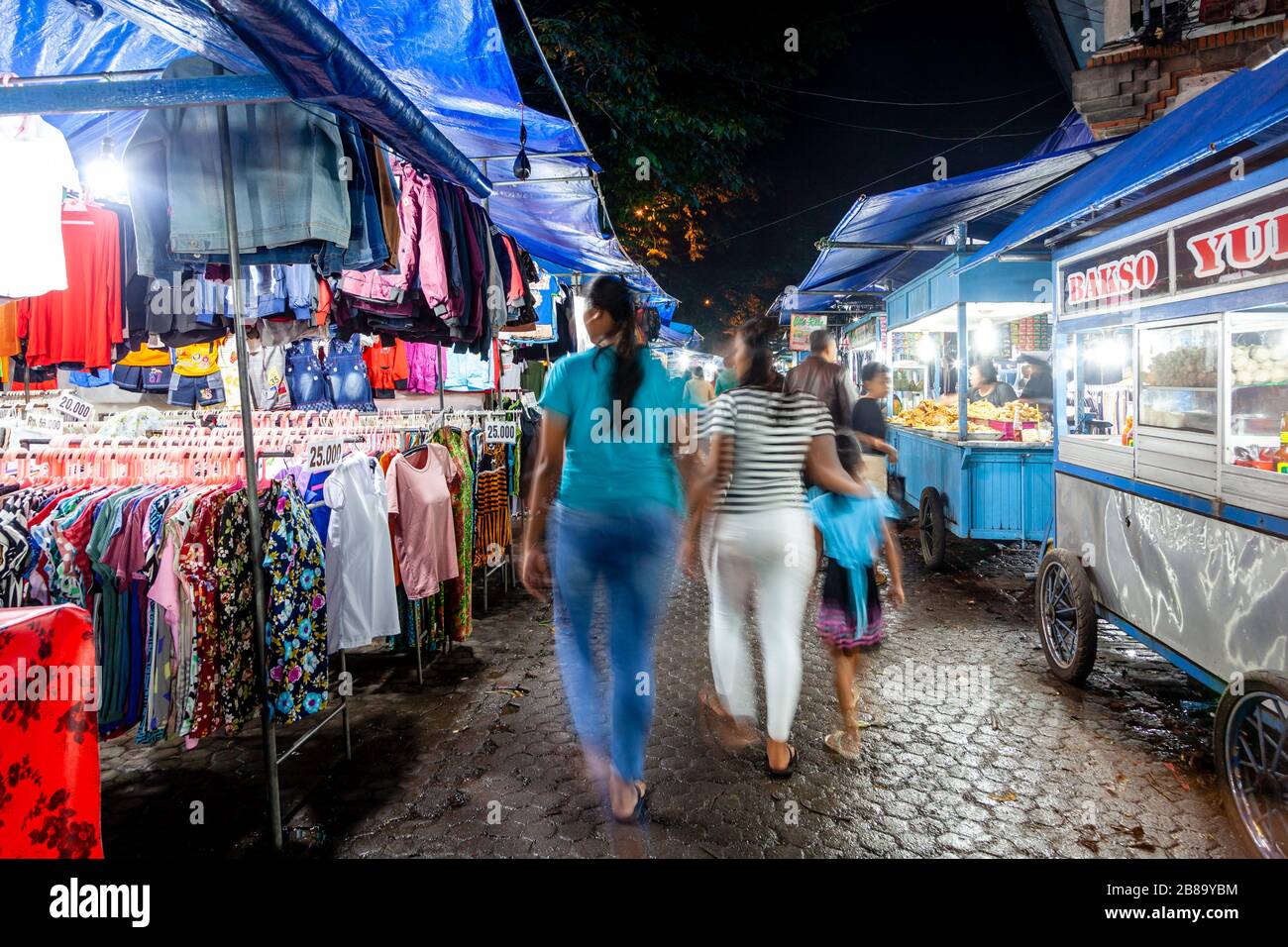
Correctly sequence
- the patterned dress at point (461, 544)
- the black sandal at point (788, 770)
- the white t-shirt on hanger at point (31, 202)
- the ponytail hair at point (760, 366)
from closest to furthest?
the white t-shirt on hanger at point (31, 202)
the ponytail hair at point (760, 366)
the black sandal at point (788, 770)
the patterned dress at point (461, 544)

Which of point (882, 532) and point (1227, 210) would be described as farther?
point (882, 532)

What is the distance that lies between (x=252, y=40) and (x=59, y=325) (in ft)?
15.1

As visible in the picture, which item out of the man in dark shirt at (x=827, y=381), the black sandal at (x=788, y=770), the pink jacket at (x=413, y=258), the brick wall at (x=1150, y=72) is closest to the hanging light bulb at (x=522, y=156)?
the pink jacket at (x=413, y=258)

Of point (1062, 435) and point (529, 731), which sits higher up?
point (1062, 435)

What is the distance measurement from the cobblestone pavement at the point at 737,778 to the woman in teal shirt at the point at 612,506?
0.68 meters

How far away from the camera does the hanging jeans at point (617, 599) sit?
3.26 m

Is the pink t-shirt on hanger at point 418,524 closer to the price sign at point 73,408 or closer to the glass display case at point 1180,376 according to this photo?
the price sign at point 73,408

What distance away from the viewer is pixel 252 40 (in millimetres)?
2215

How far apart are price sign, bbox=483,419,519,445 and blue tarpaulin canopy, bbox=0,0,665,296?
2368 mm

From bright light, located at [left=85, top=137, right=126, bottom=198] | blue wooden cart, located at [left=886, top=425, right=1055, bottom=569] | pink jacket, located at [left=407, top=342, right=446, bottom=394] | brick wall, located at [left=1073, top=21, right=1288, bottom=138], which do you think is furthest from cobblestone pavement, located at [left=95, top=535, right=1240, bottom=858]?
brick wall, located at [left=1073, top=21, right=1288, bottom=138]

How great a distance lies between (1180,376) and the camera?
451 cm

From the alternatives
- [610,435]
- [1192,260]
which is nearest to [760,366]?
[610,435]
